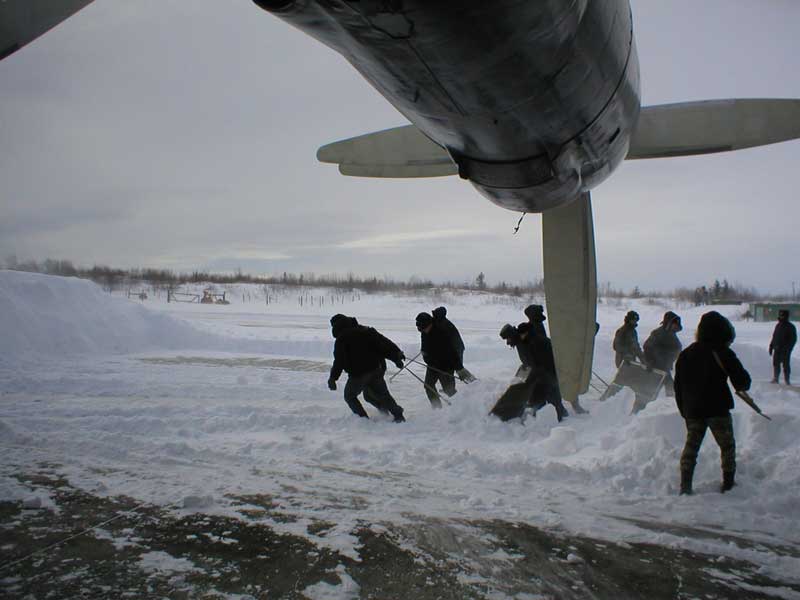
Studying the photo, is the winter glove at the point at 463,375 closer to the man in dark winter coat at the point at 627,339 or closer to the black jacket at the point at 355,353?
the black jacket at the point at 355,353

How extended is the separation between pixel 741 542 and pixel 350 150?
419 cm

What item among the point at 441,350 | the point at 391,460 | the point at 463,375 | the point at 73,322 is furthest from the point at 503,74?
the point at 73,322

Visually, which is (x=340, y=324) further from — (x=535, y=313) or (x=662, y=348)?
(x=662, y=348)

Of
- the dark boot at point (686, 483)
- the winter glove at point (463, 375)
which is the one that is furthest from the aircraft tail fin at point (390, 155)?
the winter glove at point (463, 375)

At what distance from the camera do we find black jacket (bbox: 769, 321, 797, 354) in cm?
983

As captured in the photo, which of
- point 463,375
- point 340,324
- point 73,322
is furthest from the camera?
point 73,322

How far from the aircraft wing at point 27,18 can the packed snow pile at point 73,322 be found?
37.8 ft

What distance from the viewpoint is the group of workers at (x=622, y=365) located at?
4117mm

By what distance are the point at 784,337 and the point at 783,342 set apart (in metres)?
0.16

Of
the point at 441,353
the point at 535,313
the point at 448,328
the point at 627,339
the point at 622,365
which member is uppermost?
the point at 535,313

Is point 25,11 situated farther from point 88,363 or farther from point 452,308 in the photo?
point 452,308

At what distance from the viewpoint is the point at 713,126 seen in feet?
13.2

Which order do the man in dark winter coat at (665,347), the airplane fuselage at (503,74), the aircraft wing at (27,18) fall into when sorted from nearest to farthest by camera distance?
the airplane fuselage at (503,74), the aircraft wing at (27,18), the man in dark winter coat at (665,347)

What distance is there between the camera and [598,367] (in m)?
12.5
